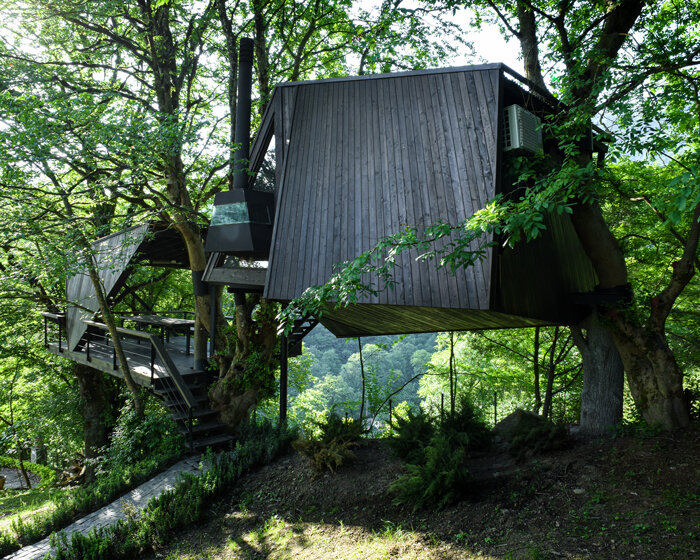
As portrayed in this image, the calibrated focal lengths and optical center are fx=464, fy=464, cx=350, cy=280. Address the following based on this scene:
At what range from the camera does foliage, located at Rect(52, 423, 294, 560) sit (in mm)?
5402

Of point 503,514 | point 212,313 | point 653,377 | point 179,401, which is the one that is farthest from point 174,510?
point 653,377

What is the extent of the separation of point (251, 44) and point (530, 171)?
5766 mm

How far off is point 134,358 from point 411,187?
806cm

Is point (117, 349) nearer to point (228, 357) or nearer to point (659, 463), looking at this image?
point (228, 357)


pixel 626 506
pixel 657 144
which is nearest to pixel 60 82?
pixel 657 144

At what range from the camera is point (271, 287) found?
22.0ft

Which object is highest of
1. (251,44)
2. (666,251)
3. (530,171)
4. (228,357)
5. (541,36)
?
(251,44)

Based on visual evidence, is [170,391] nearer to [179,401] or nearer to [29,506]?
[179,401]

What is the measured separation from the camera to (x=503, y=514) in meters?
4.70

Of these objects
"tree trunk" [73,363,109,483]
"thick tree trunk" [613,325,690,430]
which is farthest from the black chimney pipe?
"tree trunk" [73,363,109,483]

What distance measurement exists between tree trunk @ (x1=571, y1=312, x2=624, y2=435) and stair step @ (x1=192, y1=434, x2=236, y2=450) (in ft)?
19.3

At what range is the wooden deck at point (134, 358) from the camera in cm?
937

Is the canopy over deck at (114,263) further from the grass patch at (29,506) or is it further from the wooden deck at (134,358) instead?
the grass patch at (29,506)

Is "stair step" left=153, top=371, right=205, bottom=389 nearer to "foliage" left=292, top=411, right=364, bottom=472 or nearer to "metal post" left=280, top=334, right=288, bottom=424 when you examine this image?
"metal post" left=280, top=334, right=288, bottom=424
